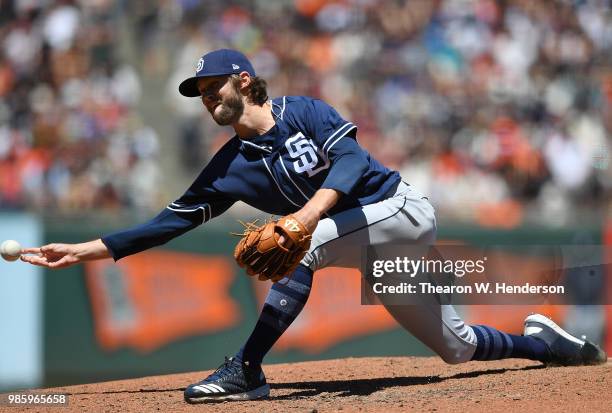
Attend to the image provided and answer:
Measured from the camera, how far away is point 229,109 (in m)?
4.80

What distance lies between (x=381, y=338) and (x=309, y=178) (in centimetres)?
477

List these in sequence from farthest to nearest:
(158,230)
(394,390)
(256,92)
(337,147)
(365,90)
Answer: (365,90) → (394,390) → (158,230) → (256,92) → (337,147)

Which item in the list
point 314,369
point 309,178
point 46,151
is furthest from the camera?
point 46,151

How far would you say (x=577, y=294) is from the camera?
23.3ft

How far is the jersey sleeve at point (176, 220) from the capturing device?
4992 millimetres

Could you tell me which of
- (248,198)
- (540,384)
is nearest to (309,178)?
(248,198)

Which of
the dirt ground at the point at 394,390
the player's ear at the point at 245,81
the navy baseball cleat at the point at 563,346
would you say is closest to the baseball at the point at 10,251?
the dirt ground at the point at 394,390

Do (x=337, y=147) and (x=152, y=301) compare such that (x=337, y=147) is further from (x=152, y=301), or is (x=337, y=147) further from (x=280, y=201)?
(x=152, y=301)

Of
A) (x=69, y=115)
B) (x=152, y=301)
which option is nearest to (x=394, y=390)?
(x=152, y=301)

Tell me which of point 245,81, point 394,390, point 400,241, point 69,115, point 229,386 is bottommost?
point 394,390

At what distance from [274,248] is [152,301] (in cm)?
477

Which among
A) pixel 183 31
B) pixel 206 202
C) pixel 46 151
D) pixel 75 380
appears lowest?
pixel 75 380

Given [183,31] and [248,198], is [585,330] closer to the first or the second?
[248,198]

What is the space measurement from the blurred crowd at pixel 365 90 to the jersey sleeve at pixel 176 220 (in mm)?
4712
